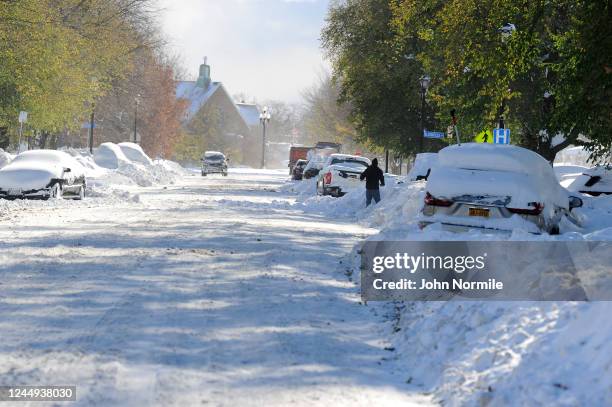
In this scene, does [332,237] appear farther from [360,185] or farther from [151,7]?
[151,7]

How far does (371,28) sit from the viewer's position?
133ft

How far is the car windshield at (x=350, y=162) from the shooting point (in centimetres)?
3216

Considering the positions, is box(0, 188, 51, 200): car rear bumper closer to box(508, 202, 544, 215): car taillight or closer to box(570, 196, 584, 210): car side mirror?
box(570, 196, 584, 210): car side mirror

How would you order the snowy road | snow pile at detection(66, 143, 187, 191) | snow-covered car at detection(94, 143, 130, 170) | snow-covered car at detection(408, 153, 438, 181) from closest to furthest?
the snowy road, snow-covered car at detection(408, 153, 438, 181), snow pile at detection(66, 143, 187, 191), snow-covered car at detection(94, 143, 130, 170)

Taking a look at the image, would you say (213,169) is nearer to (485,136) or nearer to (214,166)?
(214,166)

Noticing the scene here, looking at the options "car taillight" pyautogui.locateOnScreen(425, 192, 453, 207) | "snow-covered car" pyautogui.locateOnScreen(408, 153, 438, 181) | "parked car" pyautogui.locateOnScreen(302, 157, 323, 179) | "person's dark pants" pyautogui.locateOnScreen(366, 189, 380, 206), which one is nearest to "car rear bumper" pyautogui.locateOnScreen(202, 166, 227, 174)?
"parked car" pyautogui.locateOnScreen(302, 157, 323, 179)

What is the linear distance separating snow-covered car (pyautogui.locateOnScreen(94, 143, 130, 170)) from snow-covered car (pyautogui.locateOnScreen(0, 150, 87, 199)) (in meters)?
20.8

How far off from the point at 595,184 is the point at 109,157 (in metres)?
30.2

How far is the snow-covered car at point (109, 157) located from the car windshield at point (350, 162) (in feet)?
59.7

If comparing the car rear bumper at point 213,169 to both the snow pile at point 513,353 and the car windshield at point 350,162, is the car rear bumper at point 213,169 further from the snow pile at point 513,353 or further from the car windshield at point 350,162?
the snow pile at point 513,353

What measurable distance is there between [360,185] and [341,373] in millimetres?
24633

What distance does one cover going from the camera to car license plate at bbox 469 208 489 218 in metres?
12.4

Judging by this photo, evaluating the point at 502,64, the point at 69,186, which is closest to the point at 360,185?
the point at 69,186

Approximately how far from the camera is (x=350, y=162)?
107 ft
